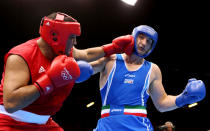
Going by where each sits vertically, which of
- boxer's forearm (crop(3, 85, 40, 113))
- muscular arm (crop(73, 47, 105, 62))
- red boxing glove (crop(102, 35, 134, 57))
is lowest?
boxer's forearm (crop(3, 85, 40, 113))

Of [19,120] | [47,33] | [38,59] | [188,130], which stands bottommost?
[188,130]

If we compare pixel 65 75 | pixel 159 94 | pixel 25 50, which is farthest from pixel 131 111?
pixel 25 50

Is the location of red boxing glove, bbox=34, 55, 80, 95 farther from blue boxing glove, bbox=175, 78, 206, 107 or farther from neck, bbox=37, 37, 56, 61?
blue boxing glove, bbox=175, 78, 206, 107

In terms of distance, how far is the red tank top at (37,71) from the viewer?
179 centimetres

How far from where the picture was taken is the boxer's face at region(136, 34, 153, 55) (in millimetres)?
2818

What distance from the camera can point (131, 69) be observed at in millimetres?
2795

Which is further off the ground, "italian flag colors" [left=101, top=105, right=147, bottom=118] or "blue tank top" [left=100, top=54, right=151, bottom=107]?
"blue tank top" [left=100, top=54, right=151, bottom=107]

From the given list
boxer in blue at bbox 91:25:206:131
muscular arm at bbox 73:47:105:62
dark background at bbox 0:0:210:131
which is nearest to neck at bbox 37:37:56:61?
muscular arm at bbox 73:47:105:62

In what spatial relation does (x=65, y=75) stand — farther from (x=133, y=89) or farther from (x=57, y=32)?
(x=133, y=89)

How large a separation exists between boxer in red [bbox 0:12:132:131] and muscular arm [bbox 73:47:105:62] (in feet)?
1.18

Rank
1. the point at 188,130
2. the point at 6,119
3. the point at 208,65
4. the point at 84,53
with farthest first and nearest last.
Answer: the point at 188,130 < the point at 208,65 < the point at 84,53 < the point at 6,119

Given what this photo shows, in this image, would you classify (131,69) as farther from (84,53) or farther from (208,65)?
(208,65)

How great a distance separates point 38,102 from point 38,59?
0.97ft

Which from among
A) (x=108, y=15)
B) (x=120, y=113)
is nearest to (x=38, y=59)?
(x=120, y=113)
